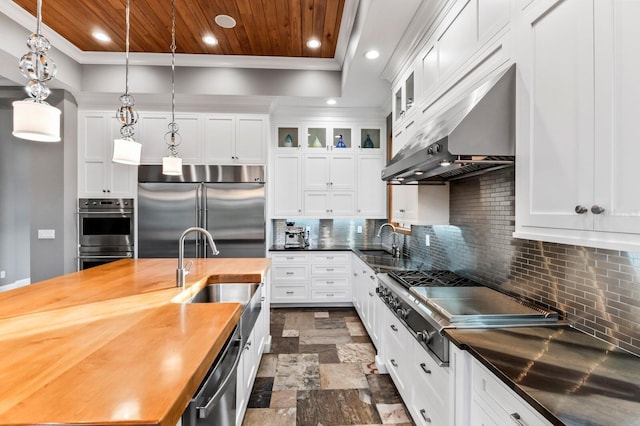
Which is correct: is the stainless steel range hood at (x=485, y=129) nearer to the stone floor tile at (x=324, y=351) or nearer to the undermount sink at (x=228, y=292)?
the undermount sink at (x=228, y=292)

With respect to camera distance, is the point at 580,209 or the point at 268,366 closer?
the point at 580,209

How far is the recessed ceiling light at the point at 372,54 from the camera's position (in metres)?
2.87

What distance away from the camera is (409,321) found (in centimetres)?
185

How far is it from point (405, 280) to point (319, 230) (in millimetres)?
2660

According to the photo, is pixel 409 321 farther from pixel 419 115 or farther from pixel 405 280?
pixel 419 115

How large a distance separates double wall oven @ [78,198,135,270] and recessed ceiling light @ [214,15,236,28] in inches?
95.3

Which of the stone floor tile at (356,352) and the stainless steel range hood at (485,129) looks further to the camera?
the stone floor tile at (356,352)

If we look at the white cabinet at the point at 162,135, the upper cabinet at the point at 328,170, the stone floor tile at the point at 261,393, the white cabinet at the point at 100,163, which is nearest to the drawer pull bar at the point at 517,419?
the stone floor tile at the point at 261,393

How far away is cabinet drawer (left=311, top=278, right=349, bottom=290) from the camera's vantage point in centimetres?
443

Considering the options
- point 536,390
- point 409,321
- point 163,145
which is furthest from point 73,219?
point 536,390

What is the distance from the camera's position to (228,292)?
7.68 ft

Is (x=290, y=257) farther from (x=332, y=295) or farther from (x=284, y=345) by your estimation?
(x=284, y=345)

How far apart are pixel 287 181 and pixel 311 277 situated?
143 cm

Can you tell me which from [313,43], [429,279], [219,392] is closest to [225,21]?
[313,43]
